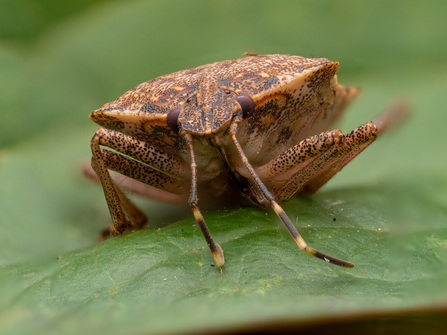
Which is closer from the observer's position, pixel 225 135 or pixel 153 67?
pixel 225 135

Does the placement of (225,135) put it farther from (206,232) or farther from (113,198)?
(113,198)

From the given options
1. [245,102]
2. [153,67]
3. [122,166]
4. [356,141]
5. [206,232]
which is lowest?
[206,232]

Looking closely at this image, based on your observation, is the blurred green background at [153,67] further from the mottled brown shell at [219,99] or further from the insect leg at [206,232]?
the insect leg at [206,232]

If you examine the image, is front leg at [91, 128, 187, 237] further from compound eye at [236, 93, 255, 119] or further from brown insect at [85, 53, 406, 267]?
Answer: compound eye at [236, 93, 255, 119]

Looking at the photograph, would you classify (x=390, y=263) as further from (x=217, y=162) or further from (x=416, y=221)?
(x=217, y=162)

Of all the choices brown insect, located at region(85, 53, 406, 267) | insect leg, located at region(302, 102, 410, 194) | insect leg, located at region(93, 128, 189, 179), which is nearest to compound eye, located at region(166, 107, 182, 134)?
brown insect, located at region(85, 53, 406, 267)

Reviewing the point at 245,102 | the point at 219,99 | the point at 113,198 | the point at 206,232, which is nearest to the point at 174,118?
the point at 219,99

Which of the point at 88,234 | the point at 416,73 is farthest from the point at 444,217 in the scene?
the point at 416,73

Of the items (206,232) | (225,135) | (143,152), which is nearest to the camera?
(206,232)
